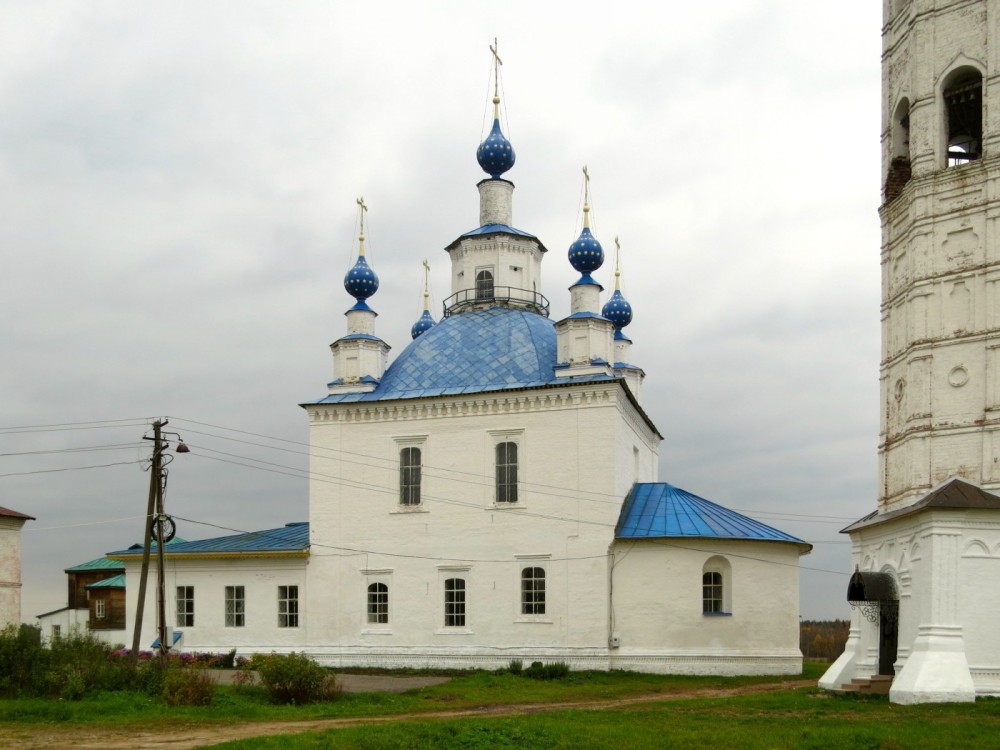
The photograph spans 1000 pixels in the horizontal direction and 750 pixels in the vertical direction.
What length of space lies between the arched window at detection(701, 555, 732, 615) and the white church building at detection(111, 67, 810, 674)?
0.15 feet

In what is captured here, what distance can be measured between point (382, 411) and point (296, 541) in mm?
4448

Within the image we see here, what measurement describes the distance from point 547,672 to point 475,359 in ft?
29.0

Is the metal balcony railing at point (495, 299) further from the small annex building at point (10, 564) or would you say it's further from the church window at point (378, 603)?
the small annex building at point (10, 564)

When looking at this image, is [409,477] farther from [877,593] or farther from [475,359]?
[877,593]

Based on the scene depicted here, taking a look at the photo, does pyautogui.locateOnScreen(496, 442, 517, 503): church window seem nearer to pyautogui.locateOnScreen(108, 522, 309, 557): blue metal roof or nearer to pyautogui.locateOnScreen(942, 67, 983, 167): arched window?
pyautogui.locateOnScreen(108, 522, 309, 557): blue metal roof

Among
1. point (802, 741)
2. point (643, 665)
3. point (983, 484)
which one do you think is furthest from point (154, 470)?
point (983, 484)

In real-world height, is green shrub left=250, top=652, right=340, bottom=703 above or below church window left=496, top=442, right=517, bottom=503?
below

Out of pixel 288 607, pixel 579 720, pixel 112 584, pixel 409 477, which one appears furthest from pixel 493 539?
pixel 112 584

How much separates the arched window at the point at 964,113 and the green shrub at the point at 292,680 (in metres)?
14.9

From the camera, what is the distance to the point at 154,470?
2388 cm

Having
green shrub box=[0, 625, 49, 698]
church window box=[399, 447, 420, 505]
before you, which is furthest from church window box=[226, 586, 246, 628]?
green shrub box=[0, 625, 49, 698]

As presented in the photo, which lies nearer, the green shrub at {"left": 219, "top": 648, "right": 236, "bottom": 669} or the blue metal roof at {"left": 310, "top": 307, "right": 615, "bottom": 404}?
the green shrub at {"left": 219, "top": 648, "right": 236, "bottom": 669}

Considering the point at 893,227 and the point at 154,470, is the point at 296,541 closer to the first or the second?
the point at 154,470

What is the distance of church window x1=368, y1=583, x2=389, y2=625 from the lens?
30359 mm
